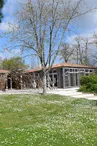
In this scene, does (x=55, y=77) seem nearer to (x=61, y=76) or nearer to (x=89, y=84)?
(x=61, y=76)

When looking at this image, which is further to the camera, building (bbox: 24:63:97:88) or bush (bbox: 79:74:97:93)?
building (bbox: 24:63:97:88)

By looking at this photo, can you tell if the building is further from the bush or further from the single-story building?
the bush

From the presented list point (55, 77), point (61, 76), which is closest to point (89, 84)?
point (61, 76)

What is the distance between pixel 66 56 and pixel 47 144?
58.4 m

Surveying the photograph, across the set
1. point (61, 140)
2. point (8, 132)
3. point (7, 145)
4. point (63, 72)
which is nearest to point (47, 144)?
point (61, 140)

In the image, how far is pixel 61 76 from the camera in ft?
130

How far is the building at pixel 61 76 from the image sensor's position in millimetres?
39469

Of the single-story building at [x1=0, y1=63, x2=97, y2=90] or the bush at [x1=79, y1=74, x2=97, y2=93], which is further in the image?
the single-story building at [x1=0, y1=63, x2=97, y2=90]

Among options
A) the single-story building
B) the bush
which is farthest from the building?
the bush

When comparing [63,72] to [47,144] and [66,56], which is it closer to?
[66,56]

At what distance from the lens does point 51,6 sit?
2562 cm

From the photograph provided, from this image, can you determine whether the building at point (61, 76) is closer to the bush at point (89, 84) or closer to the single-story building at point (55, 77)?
the single-story building at point (55, 77)

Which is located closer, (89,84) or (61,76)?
(89,84)

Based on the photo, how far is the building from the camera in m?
39.5
